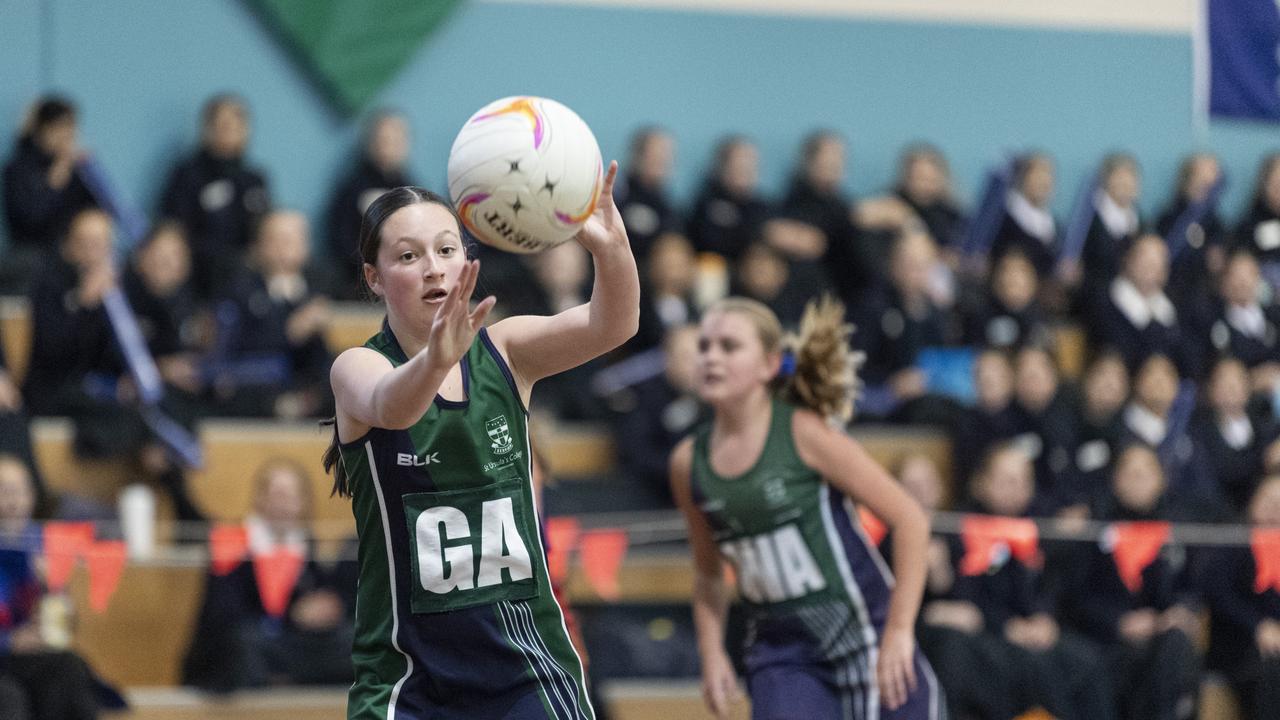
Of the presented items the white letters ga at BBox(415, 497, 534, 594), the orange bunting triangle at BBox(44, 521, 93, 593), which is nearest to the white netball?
the white letters ga at BBox(415, 497, 534, 594)

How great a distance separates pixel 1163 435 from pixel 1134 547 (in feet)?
5.00

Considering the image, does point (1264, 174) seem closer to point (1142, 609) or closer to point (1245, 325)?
point (1245, 325)

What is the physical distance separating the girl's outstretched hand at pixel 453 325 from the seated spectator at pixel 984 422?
21.3ft

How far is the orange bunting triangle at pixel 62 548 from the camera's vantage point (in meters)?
7.27

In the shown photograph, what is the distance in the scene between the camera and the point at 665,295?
31.6ft

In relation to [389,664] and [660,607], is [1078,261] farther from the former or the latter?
[389,664]

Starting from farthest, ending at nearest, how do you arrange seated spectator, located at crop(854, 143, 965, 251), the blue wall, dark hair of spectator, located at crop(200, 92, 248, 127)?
seated spectator, located at crop(854, 143, 965, 251) < the blue wall < dark hair of spectator, located at crop(200, 92, 248, 127)

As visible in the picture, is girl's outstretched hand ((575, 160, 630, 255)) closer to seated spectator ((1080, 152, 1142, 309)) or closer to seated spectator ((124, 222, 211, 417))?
seated spectator ((124, 222, 211, 417))

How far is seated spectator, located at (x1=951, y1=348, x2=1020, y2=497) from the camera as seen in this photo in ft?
30.3

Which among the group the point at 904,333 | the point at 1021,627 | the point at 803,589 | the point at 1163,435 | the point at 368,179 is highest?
the point at 368,179

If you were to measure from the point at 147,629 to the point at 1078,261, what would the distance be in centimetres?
691

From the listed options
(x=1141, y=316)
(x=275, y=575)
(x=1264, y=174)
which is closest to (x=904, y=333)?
(x=1141, y=316)

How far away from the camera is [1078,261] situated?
1170 cm

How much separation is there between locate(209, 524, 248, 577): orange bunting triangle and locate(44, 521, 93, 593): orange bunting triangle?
55cm
